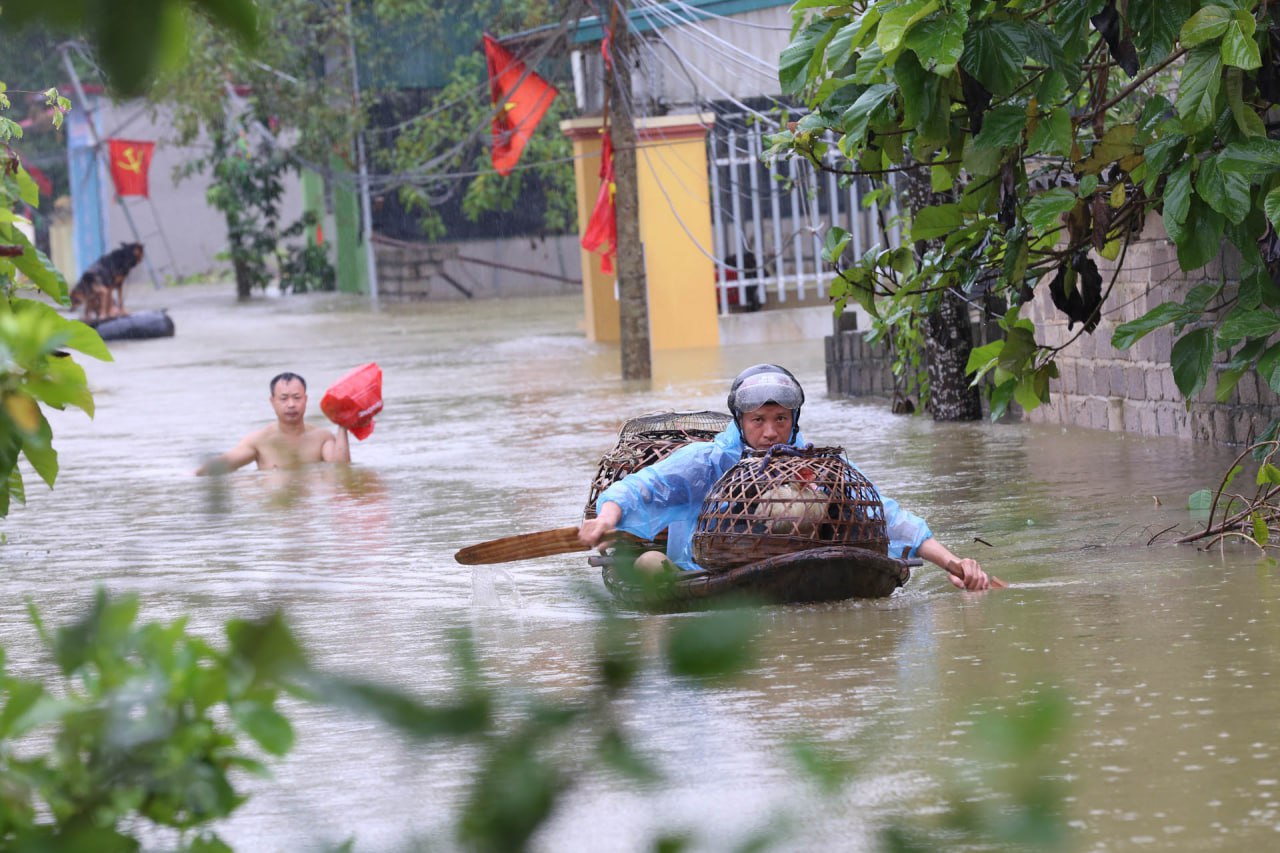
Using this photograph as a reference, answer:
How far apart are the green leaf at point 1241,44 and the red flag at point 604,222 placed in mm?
12890

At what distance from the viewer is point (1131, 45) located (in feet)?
22.4

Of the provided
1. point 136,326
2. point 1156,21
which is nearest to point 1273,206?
point 1156,21

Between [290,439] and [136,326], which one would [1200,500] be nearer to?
[290,439]

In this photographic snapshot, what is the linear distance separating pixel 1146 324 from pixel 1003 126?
914mm

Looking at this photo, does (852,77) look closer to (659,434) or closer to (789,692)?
(659,434)

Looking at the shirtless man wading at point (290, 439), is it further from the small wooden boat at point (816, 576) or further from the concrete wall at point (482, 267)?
the concrete wall at point (482, 267)

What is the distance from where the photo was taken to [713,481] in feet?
23.0

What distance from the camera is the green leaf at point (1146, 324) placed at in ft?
22.1

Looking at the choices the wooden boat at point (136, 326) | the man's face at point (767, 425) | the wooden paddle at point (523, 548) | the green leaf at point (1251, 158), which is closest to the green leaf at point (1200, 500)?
the wooden paddle at point (523, 548)

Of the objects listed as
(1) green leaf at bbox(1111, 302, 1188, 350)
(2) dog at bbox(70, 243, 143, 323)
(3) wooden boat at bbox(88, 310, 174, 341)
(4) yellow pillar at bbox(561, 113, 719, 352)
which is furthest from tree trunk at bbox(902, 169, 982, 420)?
(2) dog at bbox(70, 243, 143, 323)

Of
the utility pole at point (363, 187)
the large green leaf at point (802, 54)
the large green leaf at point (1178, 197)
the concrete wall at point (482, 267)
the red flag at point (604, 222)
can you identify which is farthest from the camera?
the concrete wall at point (482, 267)

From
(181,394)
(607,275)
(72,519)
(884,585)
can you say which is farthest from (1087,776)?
(607,275)

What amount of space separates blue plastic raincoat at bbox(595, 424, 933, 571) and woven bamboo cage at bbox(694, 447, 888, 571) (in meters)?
0.20

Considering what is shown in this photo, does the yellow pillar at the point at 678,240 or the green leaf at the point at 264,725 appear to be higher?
the yellow pillar at the point at 678,240
